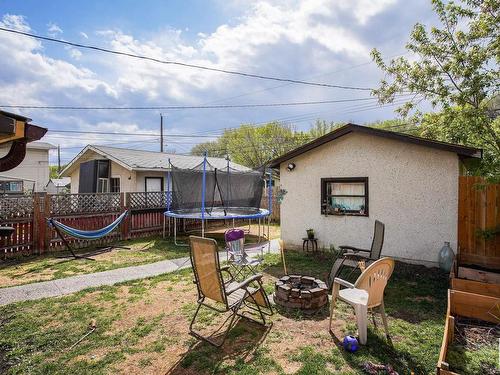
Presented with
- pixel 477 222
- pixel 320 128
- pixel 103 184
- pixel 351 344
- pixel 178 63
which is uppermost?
Result: pixel 320 128

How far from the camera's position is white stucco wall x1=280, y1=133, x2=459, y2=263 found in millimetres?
6020

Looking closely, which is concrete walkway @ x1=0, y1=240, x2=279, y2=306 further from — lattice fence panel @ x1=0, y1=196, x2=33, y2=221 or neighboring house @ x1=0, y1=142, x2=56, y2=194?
neighboring house @ x1=0, y1=142, x2=56, y2=194

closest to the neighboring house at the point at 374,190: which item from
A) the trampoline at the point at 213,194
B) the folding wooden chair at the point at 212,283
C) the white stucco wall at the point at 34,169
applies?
the trampoline at the point at 213,194

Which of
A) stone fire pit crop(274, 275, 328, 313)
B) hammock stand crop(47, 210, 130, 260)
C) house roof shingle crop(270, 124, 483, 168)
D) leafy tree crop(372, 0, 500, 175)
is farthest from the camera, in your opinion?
hammock stand crop(47, 210, 130, 260)

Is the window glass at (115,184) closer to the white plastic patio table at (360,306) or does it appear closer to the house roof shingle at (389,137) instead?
the house roof shingle at (389,137)

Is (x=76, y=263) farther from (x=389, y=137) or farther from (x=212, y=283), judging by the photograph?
(x=389, y=137)

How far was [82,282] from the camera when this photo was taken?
5.43m

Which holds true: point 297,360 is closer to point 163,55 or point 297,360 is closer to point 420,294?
point 420,294

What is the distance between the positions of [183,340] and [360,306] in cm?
198

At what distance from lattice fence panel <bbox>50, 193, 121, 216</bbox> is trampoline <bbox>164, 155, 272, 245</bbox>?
175cm

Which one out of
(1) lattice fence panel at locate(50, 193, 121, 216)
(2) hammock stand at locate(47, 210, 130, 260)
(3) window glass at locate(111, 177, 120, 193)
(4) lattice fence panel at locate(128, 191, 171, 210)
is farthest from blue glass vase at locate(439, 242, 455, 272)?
(3) window glass at locate(111, 177, 120, 193)

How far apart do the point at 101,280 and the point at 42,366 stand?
2.86 metres

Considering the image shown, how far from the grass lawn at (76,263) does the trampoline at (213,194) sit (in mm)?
1023

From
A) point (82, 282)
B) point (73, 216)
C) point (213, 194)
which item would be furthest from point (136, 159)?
point (82, 282)
